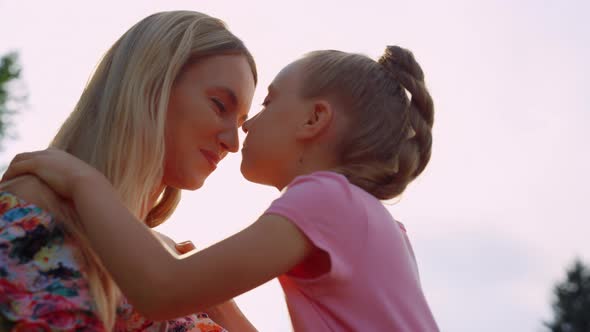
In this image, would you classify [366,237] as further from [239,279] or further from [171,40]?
[171,40]

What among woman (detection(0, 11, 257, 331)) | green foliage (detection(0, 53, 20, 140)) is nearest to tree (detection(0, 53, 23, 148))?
green foliage (detection(0, 53, 20, 140))

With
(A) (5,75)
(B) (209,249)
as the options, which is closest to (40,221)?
(B) (209,249)

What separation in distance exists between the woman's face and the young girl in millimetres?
206

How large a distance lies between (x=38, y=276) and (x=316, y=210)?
960 millimetres

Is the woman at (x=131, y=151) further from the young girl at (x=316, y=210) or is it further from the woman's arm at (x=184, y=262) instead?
the woman's arm at (x=184, y=262)

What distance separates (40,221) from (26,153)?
283 mm

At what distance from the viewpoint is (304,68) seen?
3646 millimetres

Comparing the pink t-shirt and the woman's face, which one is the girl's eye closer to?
the woman's face

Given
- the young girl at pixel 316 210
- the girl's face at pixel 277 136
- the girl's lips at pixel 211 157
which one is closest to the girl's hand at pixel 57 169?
the young girl at pixel 316 210

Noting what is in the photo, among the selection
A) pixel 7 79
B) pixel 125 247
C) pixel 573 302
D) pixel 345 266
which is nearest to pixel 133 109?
pixel 125 247

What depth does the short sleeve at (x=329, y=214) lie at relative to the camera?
2818mm

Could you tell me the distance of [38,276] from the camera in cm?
297

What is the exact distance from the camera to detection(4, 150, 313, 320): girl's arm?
2.66 m

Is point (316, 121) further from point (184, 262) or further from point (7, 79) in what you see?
point (7, 79)
